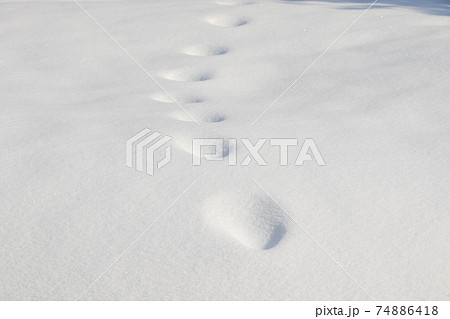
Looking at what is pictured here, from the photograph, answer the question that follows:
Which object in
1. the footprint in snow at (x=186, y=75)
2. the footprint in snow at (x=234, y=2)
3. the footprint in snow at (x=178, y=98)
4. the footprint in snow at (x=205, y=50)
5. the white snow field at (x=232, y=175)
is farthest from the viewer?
the footprint in snow at (x=234, y=2)

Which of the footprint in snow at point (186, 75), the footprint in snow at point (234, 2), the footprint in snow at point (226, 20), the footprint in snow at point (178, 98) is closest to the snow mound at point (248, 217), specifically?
the footprint in snow at point (178, 98)

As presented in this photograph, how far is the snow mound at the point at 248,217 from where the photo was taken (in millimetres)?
1218

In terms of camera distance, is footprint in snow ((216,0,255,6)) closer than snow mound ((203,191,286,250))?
No

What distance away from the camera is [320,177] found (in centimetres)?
135

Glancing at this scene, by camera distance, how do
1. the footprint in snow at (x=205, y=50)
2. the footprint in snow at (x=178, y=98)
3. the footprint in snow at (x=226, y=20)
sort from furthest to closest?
the footprint in snow at (x=226, y=20), the footprint in snow at (x=205, y=50), the footprint in snow at (x=178, y=98)

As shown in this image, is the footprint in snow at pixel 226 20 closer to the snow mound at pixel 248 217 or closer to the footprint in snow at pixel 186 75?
the footprint in snow at pixel 186 75

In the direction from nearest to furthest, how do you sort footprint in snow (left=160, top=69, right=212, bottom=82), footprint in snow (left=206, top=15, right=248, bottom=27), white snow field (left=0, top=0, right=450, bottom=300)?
white snow field (left=0, top=0, right=450, bottom=300) → footprint in snow (left=160, top=69, right=212, bottom=82) → footprint in snow (left=206, top=15, right=248, bottom=27)

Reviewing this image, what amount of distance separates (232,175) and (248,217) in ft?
0.44

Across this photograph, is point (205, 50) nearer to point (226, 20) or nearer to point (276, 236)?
point (226, 20)

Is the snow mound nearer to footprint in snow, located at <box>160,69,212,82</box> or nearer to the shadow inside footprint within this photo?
the shadow inside footprint

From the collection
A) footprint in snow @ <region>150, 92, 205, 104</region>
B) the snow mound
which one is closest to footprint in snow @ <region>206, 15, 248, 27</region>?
footprint in snow @ <region>150, 92, 205, 104</region>

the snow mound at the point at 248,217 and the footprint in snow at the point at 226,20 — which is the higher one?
the snow mound at the point at 248,217

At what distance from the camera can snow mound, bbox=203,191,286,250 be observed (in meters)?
1.22

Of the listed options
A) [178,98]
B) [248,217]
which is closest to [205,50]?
[178,98]
